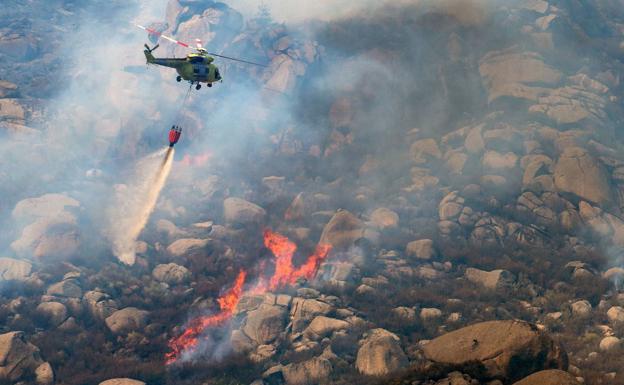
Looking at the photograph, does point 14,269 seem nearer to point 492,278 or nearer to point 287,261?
point 287,261

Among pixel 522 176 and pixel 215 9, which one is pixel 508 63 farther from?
pixel 215 9

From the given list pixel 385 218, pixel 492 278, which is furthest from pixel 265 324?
pixel 385 218

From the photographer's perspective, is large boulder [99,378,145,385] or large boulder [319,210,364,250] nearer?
large boulder [99,378,145,385]

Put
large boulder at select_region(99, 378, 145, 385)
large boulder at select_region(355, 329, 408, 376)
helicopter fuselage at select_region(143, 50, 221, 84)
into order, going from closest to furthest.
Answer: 1. large boulder at select_region(99, 378, 145, 385)
2. large boulder at select_region(355, 329, 408, 376)
3. helicopter fuselage at select_region(143, 50, 221, 84)

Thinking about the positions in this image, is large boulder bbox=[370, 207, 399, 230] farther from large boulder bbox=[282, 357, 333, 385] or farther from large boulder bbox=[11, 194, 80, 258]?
large boulder bbox=[11, 194, 80, 258]

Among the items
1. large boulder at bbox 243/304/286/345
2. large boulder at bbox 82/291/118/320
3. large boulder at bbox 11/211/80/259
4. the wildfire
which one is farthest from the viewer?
large boulder at bbox 11/211/80/259

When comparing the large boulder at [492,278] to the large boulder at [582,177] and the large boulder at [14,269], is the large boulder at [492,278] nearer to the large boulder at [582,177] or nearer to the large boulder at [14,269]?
the large boulder at [582,177]

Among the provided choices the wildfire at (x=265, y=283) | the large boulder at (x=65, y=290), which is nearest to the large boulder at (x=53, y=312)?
the large boulder at (x=65, y=290)

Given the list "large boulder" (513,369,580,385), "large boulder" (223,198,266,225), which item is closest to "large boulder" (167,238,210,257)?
"large boulder" (223,198,266,225)
